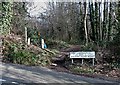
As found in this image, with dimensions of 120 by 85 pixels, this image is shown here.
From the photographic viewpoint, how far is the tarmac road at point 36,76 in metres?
10.0

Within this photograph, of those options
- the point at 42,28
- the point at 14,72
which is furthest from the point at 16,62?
the point at 42,28

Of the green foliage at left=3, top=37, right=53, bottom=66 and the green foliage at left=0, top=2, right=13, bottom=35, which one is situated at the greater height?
the green foliage at left=0, top=2, right=13, bottom=35

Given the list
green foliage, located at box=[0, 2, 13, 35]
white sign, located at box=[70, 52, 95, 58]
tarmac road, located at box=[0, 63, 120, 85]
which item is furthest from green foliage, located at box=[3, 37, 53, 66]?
green foliage, located at box=[0, 2, 13, 35]

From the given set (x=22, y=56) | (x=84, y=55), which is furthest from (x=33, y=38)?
(x=84, y=55)

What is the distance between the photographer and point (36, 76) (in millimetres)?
10859

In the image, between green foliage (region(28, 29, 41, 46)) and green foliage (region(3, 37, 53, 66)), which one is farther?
green foliage (region(28, 29, 41, 46))

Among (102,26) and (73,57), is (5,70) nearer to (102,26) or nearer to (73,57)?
(73,57)

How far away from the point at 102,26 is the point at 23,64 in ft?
47.6

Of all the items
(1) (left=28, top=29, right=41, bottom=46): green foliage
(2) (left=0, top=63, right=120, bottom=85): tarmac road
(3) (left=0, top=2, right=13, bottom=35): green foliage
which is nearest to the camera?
(2) (left=0, top=63, right=120, bottom=85): tarmac road

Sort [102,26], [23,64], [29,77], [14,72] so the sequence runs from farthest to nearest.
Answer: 1. [102,26]
2. [23,64]
3. [14,72]
4. [29,77]

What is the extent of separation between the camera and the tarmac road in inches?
396

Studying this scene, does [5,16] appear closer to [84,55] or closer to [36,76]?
[84,55]

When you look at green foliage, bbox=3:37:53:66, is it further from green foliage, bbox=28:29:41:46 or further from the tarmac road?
green foliage, bbox=28:29:41:46

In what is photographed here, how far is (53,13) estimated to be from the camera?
3003 cm
